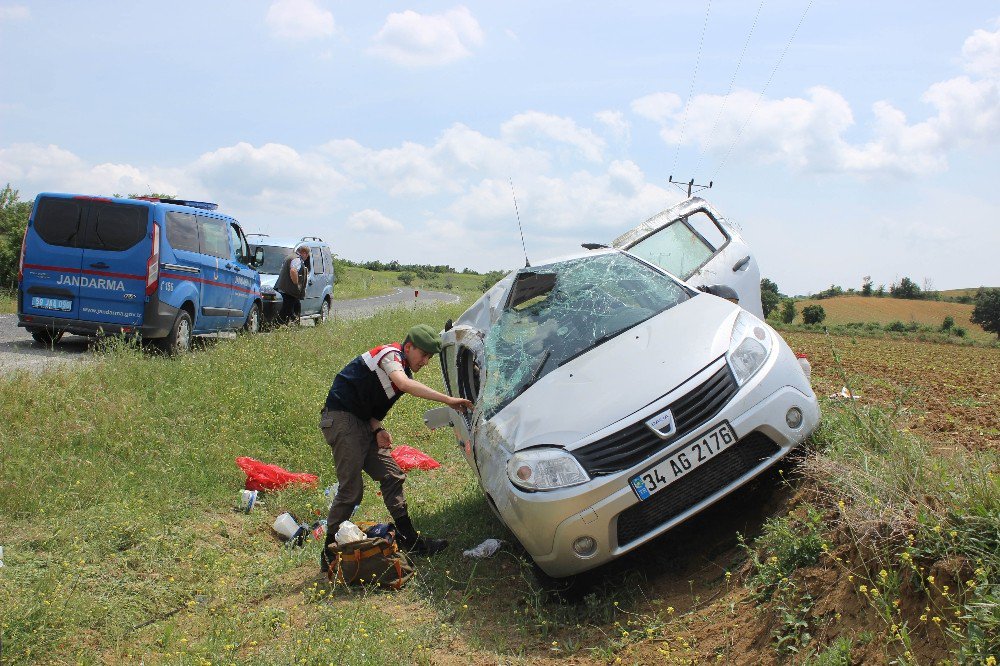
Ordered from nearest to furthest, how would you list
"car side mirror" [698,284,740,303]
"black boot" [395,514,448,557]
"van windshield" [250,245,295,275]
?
"black boot" [395,514,448,557], "car side mirror" [698,284,740,303], "van windshield" [250,245,295,275]

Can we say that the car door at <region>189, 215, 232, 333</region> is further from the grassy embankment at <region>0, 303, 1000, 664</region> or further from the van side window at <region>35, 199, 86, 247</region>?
the grassy embankment at <region>0, 303, 1000, 664</region>

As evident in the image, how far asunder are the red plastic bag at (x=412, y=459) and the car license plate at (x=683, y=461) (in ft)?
14.0

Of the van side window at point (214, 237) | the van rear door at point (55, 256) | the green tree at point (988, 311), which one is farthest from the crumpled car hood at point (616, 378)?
the green tree at point (988, 311)

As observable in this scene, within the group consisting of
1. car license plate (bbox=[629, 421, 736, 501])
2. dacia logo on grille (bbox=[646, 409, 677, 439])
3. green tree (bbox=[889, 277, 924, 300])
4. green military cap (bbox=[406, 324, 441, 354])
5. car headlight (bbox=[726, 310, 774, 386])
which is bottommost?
green tree (bbox=[889, 277, 924, 300])

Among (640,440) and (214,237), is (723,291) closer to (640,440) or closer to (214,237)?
(640,440)

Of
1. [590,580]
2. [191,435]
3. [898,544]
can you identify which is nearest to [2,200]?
[191,435]

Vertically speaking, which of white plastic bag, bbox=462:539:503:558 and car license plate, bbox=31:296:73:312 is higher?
car license plate, bbox=31:296:73:312

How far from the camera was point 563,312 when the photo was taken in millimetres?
6074

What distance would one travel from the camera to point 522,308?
248 inches

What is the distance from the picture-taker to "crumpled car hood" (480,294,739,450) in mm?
4781

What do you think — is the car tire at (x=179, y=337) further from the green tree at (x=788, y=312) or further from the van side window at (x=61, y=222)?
the green tree at (x=788, y=312)

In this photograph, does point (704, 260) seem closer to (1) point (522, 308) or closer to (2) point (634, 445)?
(1) point (522, 308)

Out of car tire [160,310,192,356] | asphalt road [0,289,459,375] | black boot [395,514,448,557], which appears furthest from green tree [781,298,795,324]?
black boot [395,514,448,557]

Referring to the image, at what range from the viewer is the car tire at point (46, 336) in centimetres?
1262
